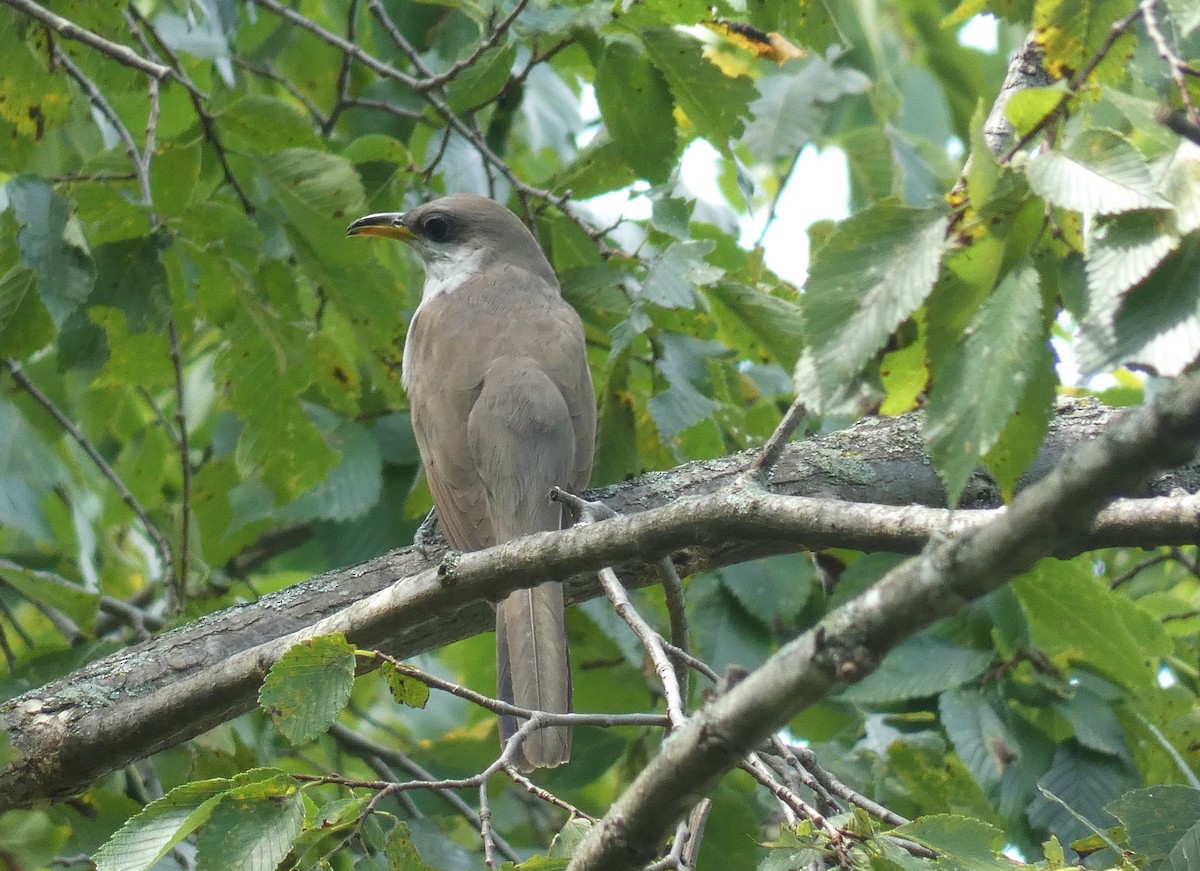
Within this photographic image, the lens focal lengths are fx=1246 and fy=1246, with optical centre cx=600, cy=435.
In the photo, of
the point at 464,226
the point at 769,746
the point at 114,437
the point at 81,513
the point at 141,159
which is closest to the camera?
the point at 769,746

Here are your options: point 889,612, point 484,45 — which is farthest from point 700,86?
point 889,612

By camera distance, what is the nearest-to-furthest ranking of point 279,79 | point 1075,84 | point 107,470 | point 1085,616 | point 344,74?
point 1075,84 → point 1085,616 → point 107,470 → point 344,74 → point 279,79

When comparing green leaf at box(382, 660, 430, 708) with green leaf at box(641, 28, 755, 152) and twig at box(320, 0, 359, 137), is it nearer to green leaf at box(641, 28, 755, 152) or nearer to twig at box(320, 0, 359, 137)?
green leaf at box(641, 28, 755, 152)

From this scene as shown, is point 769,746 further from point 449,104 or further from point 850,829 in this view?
point 449,104

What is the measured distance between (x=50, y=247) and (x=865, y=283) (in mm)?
2808

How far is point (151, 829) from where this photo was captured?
254 centimetres

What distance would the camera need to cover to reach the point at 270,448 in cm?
457

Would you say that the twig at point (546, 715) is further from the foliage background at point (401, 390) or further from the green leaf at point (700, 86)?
the green leaf at point (700, 86)

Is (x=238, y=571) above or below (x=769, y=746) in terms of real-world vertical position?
below

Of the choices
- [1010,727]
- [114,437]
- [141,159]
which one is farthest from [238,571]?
[1010,727]

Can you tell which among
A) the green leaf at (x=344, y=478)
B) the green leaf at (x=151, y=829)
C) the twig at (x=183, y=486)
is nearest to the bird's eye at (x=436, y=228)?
the green leaf at (x=344, y=478)

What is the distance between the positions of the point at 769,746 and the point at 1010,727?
6.68 ft

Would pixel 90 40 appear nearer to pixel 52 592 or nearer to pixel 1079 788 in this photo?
pixel 52 592

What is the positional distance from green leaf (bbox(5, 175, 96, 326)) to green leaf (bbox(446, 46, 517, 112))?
4.80 ft
